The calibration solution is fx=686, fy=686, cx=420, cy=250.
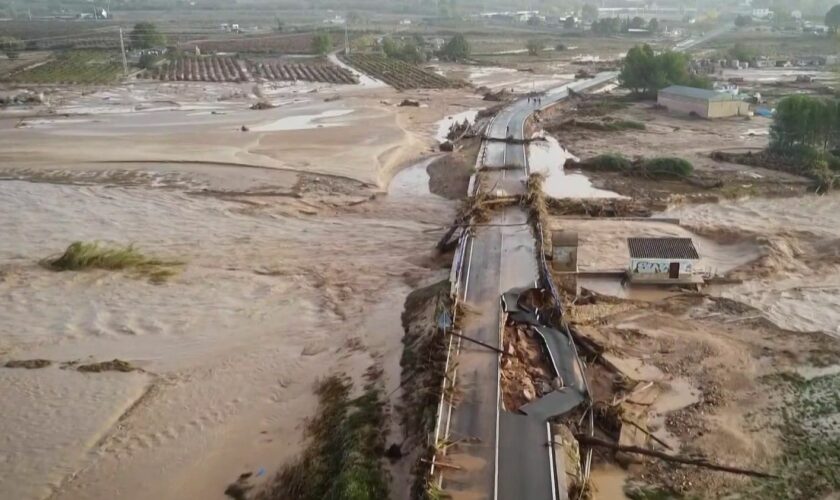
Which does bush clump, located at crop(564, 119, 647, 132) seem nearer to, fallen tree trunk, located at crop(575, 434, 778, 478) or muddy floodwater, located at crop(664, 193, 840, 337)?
muddy floodwater, located at crop(664, 193, 840, 337)

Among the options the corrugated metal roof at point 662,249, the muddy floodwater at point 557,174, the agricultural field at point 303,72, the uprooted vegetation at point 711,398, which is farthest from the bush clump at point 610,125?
the agricultural field at point 303,72

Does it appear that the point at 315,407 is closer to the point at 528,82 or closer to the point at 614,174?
the point at 614,174

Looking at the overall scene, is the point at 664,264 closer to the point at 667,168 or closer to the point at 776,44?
the point at 667,168

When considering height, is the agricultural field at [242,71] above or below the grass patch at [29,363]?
above

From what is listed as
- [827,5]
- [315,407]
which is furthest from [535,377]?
[827,5]

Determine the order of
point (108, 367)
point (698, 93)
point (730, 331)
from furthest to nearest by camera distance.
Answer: point (698, 93), point (730, 331), point (108, 367)

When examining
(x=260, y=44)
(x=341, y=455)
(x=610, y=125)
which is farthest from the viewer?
(x=260, y=44)

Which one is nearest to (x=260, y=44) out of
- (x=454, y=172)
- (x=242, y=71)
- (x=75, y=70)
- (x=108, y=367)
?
(x=242, y=71)

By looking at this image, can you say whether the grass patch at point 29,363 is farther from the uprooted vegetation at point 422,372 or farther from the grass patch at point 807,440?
the grass patch at point 807,440
